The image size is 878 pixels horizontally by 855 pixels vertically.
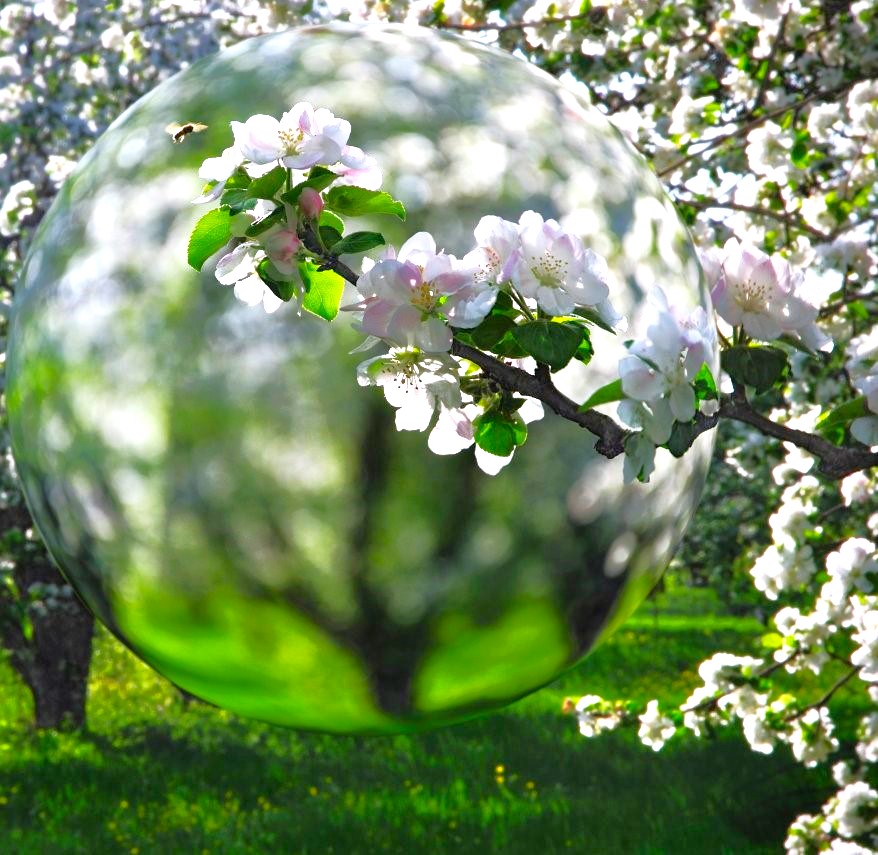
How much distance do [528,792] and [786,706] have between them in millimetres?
5251

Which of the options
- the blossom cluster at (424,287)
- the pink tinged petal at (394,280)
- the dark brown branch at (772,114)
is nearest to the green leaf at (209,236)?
the blossom cluster at (424,287)

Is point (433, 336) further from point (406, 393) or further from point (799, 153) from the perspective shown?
point (799, 153)

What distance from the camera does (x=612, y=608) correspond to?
156 centimetres

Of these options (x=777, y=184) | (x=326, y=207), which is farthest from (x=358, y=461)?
(x=777, y=184)

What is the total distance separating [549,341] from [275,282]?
309mm

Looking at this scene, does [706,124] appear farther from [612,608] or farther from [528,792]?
[528,792]

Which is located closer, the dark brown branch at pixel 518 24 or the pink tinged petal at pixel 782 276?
the pink tinged petal at pixel 782 276

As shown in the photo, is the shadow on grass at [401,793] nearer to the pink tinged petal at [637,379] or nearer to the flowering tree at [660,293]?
the flowering tree at [660,293]

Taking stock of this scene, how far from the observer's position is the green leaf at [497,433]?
1310 millimetres

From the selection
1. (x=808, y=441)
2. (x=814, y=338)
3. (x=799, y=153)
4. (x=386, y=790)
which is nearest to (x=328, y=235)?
(x=814, y=338)

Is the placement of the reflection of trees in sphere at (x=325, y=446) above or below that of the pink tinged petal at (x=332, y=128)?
below

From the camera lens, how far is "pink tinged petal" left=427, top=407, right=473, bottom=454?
1.32 metres

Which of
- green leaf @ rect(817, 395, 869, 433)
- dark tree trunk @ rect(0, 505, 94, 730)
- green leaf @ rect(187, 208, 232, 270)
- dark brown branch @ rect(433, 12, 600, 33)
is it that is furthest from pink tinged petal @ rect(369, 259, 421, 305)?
dark tree trunk @ rect(0, 505, 94, 730)

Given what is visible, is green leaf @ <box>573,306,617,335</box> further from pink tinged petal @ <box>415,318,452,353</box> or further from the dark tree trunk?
the dark tree trunk
